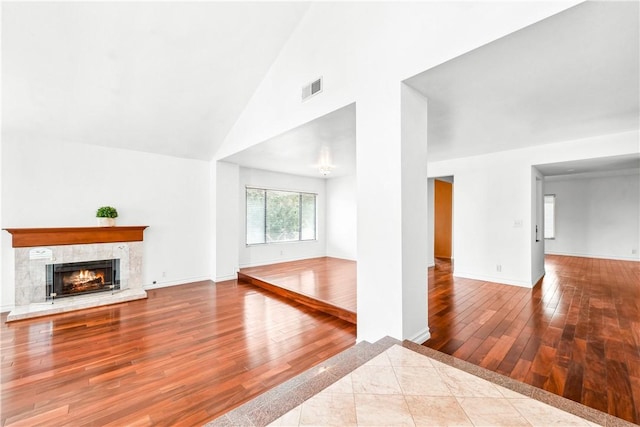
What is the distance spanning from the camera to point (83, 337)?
10.1 feet

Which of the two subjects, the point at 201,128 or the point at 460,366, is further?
the point at 201,128

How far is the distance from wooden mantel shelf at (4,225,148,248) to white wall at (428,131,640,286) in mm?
5994

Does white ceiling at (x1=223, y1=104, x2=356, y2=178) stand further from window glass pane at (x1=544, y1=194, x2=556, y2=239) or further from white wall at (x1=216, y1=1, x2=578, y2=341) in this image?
window glass pane at (x1=544, y1=194, x2=556, y2=239)

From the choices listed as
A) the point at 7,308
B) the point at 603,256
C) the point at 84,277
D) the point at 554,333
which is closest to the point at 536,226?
the point at 554,333

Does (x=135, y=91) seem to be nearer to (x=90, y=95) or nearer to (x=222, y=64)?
(x=90, y=95)

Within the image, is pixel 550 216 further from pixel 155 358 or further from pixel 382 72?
pixel 155 358

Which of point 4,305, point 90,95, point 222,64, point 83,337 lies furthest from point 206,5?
point 4,305

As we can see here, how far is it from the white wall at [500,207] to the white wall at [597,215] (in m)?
3.98

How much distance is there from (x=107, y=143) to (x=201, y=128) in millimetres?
1562

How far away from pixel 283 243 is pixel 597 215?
8737 millimetres

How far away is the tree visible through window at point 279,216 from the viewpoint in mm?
6930

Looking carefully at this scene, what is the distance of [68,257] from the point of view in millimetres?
4227

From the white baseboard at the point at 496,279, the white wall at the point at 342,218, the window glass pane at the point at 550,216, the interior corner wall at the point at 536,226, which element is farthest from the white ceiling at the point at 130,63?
the window glass pane at the point at 550,216

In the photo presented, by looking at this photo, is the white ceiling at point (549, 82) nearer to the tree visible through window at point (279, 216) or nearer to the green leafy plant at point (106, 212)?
the tree visible through window at point (279, 216)
